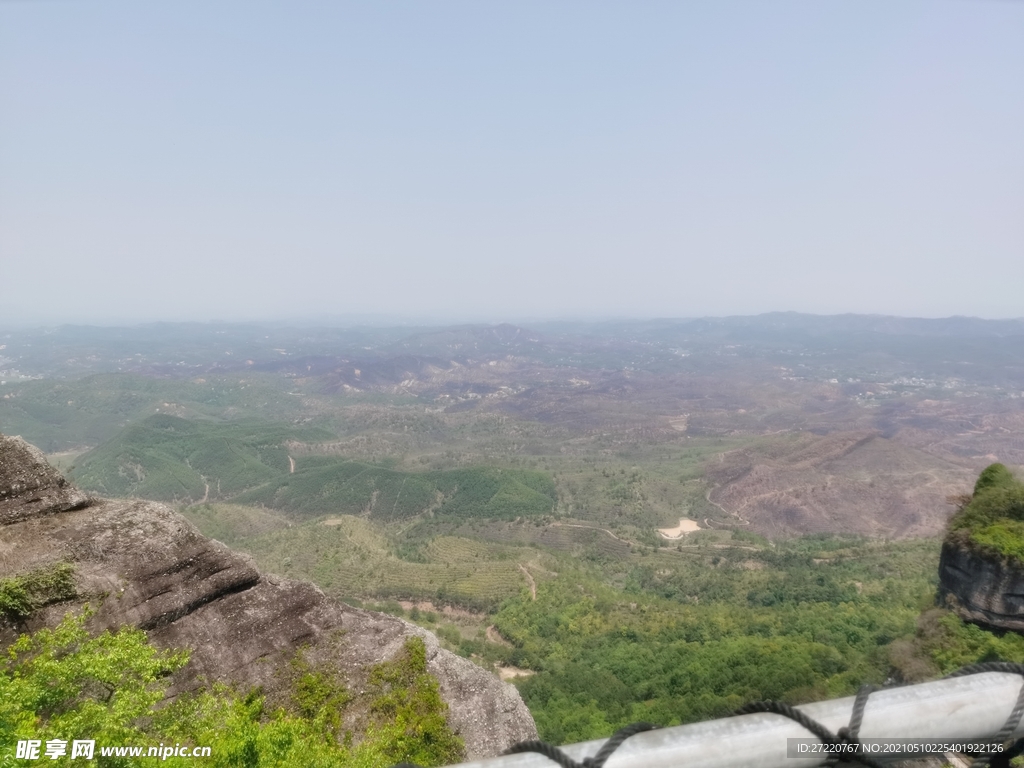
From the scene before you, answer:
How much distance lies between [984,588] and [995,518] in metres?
4.48

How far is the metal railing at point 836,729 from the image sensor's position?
1.96 m

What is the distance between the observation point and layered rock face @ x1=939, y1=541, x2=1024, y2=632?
2767 centimetres

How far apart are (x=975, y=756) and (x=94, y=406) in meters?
255

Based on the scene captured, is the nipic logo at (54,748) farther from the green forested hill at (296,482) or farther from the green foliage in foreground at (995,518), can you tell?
the green forested hill at (296,482)

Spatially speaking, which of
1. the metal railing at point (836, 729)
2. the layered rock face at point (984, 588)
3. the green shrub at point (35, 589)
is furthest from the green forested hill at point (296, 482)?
the metal railing at point (836, 729)

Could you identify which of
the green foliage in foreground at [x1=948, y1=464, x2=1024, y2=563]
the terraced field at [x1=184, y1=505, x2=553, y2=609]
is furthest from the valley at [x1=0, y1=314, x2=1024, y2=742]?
the green foliage in foreground at [x1=948, y1=464, x2=1024, y2=563]

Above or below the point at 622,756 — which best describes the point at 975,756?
below

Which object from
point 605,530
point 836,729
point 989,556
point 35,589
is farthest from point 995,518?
point 605,530

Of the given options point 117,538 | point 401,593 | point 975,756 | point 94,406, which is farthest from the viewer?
point 94,406

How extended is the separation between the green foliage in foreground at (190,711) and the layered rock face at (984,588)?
31.8 metres

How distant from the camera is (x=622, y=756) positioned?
76.1 inches

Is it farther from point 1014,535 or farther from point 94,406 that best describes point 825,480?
point 94,406

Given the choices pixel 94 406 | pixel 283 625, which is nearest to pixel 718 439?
pixel 283 625

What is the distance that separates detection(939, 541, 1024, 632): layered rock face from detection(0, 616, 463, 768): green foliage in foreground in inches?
1251
